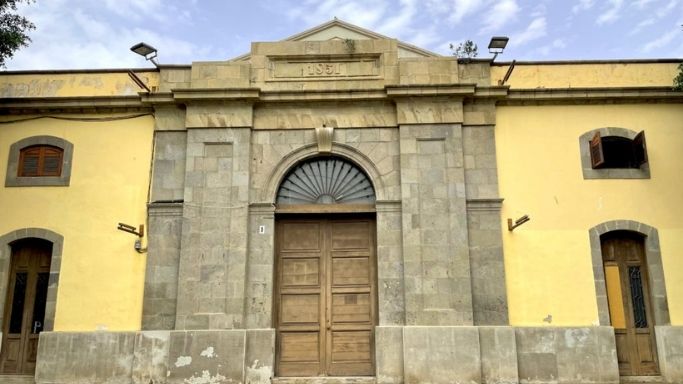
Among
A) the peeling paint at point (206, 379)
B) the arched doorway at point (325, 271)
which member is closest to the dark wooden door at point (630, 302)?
the arched doorway at point (325, 271)

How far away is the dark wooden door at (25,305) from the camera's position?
11.0m

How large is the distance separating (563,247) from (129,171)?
870cm

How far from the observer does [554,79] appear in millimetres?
11742

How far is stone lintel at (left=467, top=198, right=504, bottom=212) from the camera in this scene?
10.9m

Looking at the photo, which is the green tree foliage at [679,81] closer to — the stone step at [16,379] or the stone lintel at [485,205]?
the stone lintel at [485,205]

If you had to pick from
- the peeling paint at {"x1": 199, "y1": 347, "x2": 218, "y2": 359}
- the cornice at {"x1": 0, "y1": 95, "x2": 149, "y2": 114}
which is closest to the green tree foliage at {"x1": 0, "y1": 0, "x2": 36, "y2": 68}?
the cornice at {"x1": 0, "y1": 95, "x2": 149, "y2": 114}

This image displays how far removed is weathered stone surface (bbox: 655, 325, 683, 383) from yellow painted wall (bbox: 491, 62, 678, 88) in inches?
194

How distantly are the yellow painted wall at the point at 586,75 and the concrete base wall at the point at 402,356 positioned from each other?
4938mm

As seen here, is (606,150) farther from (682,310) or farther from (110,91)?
(110,91)

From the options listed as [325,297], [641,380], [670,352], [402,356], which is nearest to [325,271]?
[325,297]

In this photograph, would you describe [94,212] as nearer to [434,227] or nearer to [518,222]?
[434,227]

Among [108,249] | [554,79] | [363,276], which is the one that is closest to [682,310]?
[554,79]

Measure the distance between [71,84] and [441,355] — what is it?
9413mm

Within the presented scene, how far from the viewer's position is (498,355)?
1010 cm
